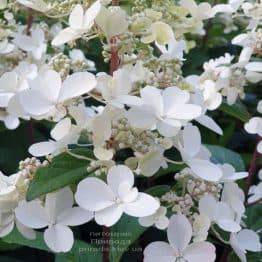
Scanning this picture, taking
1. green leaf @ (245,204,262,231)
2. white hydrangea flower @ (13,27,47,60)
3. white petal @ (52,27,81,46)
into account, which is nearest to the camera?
white petal @ (52,27,81,46)

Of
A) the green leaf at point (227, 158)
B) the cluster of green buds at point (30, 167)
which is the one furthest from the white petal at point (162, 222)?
the green leaf at point (227, 158)

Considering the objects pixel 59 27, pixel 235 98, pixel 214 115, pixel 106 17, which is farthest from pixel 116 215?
pixel 214 115

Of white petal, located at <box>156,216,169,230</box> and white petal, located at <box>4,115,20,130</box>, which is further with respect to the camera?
white petal, located at <box>4,115,20,130</box>

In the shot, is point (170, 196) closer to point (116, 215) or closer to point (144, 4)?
point (116, 215)

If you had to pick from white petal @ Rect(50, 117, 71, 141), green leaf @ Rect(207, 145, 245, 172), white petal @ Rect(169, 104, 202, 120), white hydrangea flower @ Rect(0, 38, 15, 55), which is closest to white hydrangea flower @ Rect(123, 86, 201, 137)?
white petal @ Rect(169, 104, 202, 120)

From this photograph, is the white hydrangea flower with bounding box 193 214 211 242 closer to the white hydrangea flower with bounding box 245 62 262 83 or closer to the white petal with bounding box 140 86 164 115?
the white petal with bounding box 140 86 164 115

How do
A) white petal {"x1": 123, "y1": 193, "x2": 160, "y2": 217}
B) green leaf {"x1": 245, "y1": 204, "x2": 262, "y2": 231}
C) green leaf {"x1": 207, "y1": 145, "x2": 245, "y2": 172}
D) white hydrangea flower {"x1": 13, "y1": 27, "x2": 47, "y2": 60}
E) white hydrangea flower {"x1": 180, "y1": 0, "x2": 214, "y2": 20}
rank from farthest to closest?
white hydrangea flower {"x1": 13, "y1": 27, "x2": 47, "y2": 60} → green leaf {"x1": 207, "y1": 145, "x2": 245, "y2": 172} → green leaf {"x1": 245, "y1": 204, "x2": 262, "y2": 231} → white hydrangea flower {"x1": 180, "y1": 0, "x2": 214, "y2": 20} → white petal {"x1": 123, "y1": 193, "x2": 160, "y2": 217}

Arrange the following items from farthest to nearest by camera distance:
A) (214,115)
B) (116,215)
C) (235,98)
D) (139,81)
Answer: (214,115) → (235,98) → (139,81) → (116,215)
